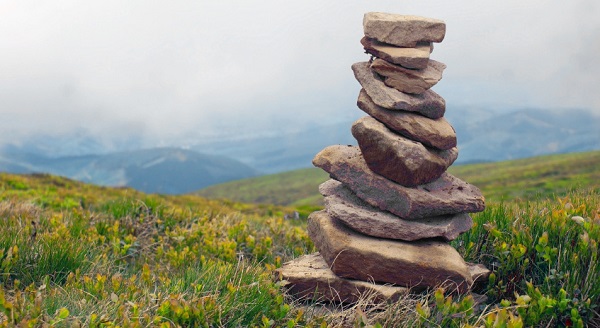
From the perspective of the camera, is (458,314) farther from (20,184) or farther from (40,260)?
(20,184)

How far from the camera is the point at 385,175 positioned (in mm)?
8719

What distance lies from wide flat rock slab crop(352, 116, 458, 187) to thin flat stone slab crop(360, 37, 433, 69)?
3.39 ft

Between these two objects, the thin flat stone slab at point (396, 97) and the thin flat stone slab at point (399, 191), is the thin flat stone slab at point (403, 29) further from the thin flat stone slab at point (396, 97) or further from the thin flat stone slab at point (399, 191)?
the thin flat stone slab at point (399, 191)

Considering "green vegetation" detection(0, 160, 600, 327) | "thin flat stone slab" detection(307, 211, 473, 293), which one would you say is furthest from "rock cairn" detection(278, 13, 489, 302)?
"green vegetation" detection(0, 160, 600, 327)

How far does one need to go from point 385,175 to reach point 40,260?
591 centimetres

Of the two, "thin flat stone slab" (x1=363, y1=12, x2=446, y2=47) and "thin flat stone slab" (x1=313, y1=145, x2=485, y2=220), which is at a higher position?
"thin flat stone slab" (x1=363, y1=12, x2=446, y2=47)

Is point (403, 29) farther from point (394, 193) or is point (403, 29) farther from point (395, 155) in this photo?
point (394, 193)

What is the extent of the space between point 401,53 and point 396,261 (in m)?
3.26

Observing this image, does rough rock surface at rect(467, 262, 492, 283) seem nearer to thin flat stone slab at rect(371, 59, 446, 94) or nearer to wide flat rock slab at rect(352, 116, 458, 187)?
wide flat rock slab at rect(352, 116, 458, 187)

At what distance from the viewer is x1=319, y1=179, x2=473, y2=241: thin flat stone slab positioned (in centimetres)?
859

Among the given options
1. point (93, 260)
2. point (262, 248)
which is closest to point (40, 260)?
point (93, 260)

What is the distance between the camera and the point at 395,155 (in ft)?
27.6

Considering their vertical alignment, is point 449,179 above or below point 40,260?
above

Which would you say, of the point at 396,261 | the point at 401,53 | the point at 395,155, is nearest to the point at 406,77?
the point at 401,53
